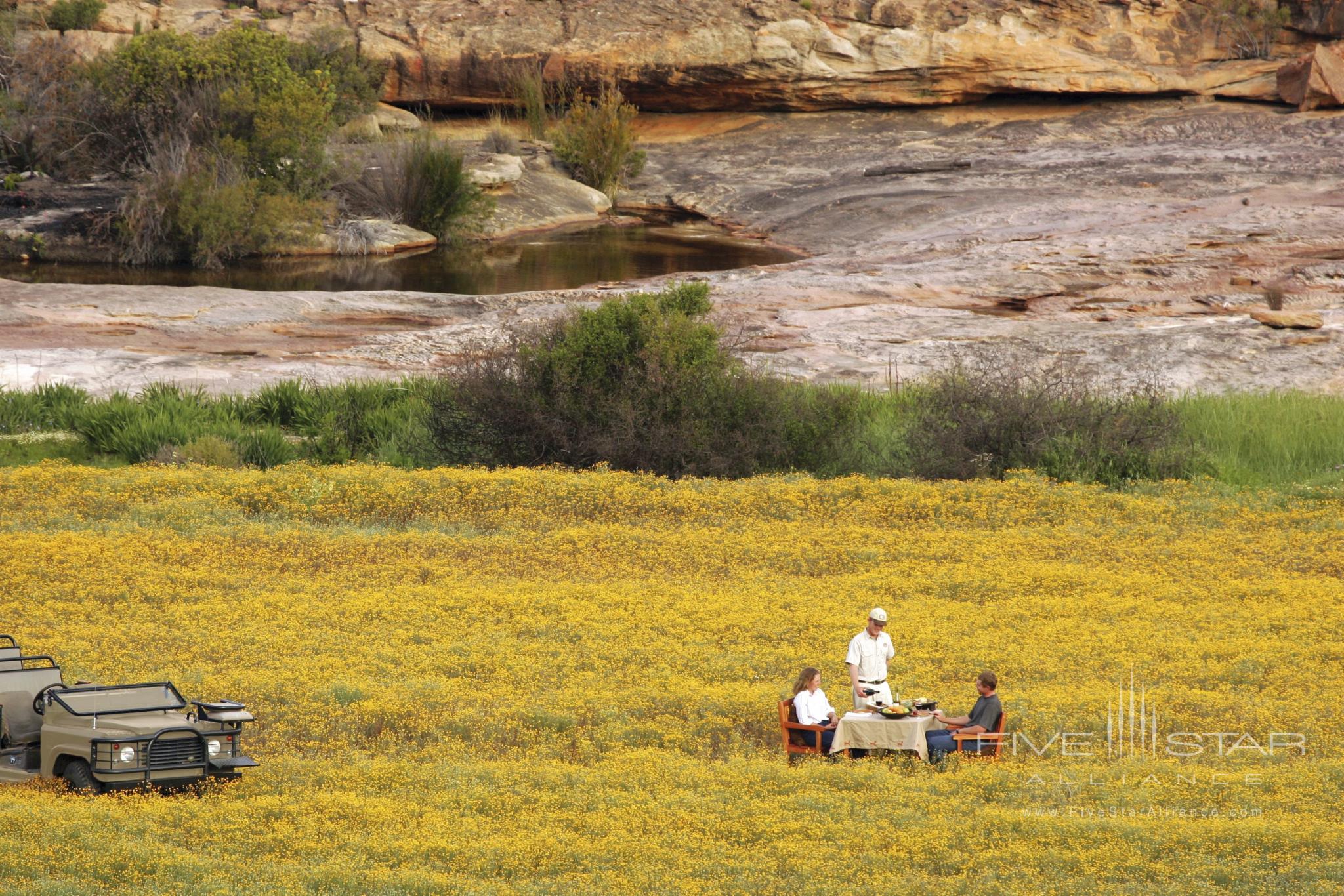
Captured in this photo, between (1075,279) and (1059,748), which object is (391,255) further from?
(1059,748)

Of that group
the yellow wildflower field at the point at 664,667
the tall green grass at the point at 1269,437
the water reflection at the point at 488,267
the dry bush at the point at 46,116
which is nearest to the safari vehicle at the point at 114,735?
the yellow wildflower field at the point at 664,667

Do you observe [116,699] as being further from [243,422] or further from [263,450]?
[243,422]

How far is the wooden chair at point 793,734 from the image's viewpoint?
946cm

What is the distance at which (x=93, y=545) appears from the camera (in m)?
14.0

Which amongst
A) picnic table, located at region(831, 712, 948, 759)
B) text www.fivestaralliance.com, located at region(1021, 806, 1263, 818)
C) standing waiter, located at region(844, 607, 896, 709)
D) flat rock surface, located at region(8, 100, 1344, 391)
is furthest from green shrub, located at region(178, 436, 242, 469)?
text www.fivestaralliance.com, located at region(1021, 806, 1263, 818)

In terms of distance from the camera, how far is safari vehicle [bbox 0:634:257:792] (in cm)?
814

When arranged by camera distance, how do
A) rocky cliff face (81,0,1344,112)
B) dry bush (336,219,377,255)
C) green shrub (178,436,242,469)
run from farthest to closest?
rocky cliff face (81,0,1344,112)
dry bush (336,219,377,255)
green shrub (178,436,242,469)

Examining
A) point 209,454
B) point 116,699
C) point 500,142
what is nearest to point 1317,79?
point 500,142

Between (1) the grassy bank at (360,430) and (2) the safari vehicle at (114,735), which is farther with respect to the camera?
(1) the grassy bank at (360,430)

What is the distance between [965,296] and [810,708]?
54.1 ft

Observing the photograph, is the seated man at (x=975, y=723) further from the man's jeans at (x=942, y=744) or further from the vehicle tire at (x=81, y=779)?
the vehicle tire at (x=81, y=779)

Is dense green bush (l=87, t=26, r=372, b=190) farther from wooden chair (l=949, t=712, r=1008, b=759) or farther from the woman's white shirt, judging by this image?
wooden chair (l=949, t=712, r=1008, b=759)

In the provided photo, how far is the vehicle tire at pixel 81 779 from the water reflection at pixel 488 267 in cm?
2069

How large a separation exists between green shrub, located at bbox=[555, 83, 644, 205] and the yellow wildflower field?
2349 cm
